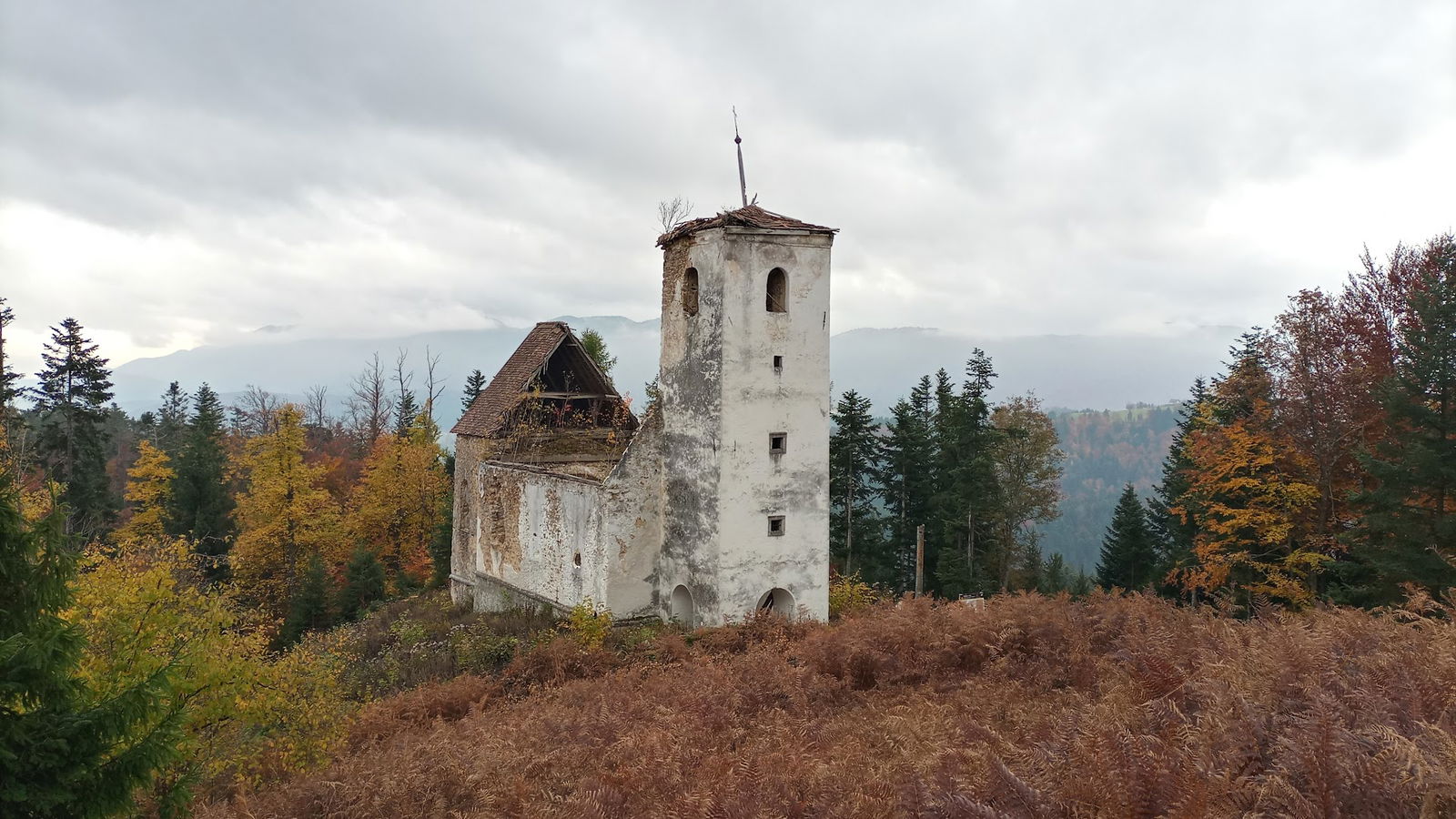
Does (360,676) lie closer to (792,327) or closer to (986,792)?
(792,327)

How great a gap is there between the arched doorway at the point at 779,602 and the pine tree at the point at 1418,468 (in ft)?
39.8

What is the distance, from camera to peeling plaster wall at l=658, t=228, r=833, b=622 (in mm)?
18031

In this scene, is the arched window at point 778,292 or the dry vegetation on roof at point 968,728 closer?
the dry vegetation on roof at point 968,728

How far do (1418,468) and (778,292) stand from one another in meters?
13.9

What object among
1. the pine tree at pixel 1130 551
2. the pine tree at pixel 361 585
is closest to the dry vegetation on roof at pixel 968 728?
the pine tree at pixel 361 585

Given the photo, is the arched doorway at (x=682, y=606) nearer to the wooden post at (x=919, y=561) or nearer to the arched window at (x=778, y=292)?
the arched window at (x=778, y=292)

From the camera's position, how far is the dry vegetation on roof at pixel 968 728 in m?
4.63

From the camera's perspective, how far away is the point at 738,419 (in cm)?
1808

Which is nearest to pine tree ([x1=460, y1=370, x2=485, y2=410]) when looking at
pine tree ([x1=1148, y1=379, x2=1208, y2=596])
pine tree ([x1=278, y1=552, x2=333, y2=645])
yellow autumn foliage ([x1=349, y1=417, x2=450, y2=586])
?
yellow autumn foliage ([x1=349, y1=417, x2=450, y2=586])

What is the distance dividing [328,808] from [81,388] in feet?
138

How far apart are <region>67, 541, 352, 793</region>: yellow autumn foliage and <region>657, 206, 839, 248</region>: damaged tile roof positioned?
1172 centimetres

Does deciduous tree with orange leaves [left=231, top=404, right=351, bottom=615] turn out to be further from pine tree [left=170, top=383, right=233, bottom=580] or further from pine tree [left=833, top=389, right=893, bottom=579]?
pine tree [left=833, top=389, right=893, bottom=579]

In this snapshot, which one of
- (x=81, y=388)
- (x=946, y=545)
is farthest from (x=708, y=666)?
(x=81, y=388)

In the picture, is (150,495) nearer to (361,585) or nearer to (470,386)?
(361,585)
